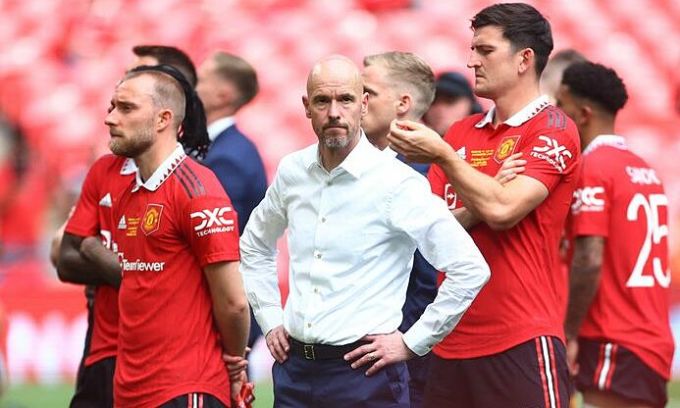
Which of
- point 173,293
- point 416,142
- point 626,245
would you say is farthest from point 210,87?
point 416,142

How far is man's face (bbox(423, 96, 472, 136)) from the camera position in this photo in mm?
8383

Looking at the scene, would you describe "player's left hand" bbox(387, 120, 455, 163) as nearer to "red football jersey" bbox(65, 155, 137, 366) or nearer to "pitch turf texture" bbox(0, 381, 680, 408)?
"red football jersey" bbox(65, 155, 137, 366)

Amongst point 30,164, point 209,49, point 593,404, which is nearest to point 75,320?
point 30,164

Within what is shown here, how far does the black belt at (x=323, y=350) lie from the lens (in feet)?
15.9

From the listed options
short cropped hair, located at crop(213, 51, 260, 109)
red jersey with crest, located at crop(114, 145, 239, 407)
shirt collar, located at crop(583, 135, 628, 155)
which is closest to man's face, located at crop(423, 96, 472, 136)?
short cropped hair, located at crop(213, 51, 260, 109)

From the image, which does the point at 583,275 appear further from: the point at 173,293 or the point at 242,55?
the point at 242,55

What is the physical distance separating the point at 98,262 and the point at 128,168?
0.41m

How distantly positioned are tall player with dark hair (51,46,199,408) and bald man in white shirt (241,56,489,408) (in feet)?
3.79

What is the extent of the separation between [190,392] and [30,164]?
819cm

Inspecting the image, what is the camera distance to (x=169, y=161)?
5387 millimetres

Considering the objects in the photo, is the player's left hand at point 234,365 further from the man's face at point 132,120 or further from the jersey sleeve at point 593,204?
the jersey sleeve at point 593,204

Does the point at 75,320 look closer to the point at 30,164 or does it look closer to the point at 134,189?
the point at 30,164

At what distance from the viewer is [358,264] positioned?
4875 millimetres

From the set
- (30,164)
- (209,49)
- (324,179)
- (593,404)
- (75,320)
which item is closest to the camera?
(324,179)
